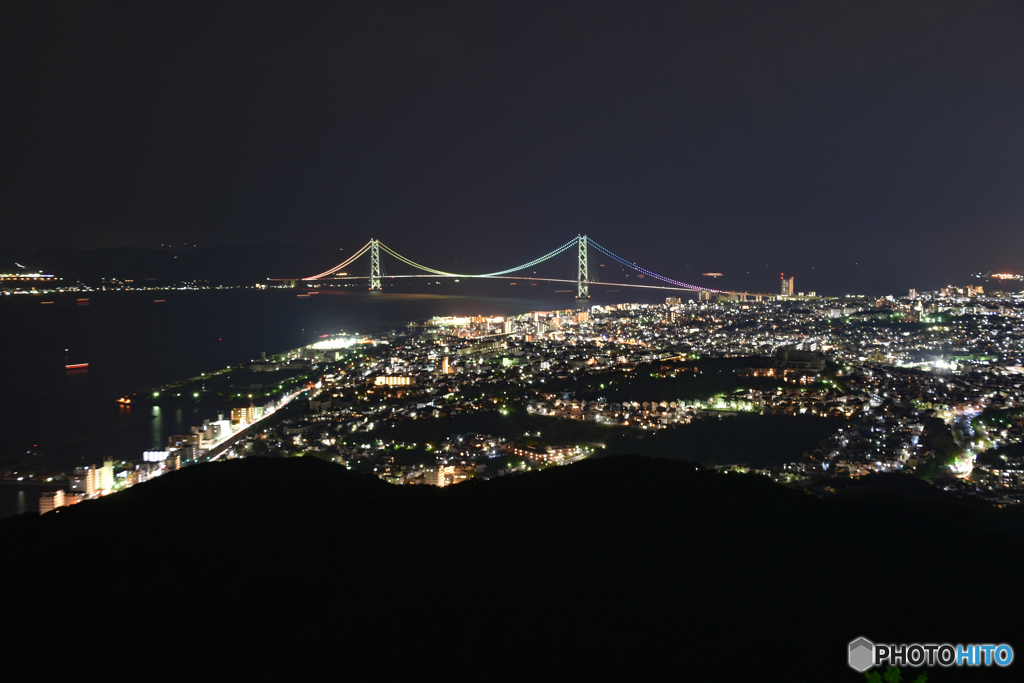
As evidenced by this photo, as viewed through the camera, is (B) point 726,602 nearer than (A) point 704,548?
Yes

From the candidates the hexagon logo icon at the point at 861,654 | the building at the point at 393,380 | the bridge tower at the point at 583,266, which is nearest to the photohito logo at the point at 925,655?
the hexagon logo icon at the point at 861,654

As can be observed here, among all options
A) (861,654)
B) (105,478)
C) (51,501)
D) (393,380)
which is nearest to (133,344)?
(393,380)

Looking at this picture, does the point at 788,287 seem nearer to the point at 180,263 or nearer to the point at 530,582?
the point at 180,263

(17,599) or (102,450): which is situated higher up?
(17,599)

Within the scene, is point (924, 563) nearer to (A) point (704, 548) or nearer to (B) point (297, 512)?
(A) point (704, 548)

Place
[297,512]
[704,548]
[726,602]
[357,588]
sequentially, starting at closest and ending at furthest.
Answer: [726,602] < [357,588] < [704,548] < [297,512]

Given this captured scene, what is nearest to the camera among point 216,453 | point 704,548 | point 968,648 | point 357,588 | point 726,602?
point 968,648

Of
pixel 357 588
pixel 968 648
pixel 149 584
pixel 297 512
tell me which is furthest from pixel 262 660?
pixel 968 648
